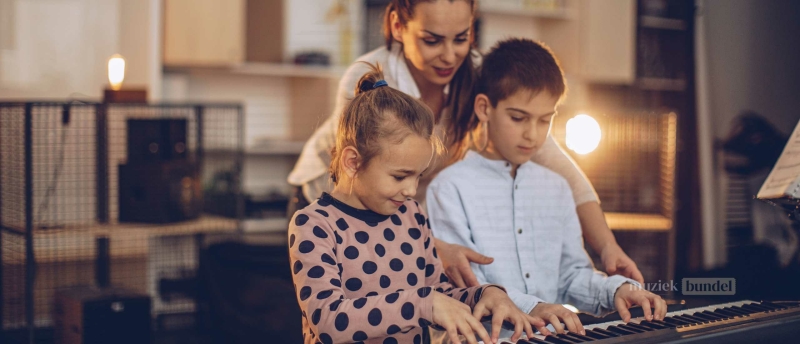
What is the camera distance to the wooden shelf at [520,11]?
3916 mm

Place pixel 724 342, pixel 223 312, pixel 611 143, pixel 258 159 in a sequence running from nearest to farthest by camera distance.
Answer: pixel 724 342
pixel 223 312
pixel 611 143
pixel 258 159

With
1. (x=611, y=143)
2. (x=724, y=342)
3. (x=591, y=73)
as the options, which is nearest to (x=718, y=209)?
(x=611, y=143)

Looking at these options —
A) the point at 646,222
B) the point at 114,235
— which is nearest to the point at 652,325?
the point at 646,222

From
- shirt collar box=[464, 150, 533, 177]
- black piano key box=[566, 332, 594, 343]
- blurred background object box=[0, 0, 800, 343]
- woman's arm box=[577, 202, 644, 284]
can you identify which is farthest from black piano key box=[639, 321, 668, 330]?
blurred background object box=[0, 0, 800, 343]

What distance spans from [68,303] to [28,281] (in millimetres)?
126

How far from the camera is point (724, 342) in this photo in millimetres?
952

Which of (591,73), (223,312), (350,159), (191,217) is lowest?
(223,312)

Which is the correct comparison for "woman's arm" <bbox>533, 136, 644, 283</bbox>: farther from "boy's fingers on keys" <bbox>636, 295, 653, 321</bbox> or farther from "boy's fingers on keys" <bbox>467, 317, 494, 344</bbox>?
"boy's fingers on keys" <bbox>467, 317, 494, 344</bbox>

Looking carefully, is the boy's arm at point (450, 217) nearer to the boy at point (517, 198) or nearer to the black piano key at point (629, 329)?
the boy at point (517, 198)

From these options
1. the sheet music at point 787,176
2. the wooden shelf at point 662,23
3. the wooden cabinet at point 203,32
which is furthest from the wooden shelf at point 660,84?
the sheet music at point 787,176

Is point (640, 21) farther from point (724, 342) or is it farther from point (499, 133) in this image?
point (724, 342)

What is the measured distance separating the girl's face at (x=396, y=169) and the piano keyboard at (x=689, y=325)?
239 millimetres

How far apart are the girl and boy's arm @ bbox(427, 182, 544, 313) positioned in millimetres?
163

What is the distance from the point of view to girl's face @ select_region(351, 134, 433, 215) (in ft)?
3.41
